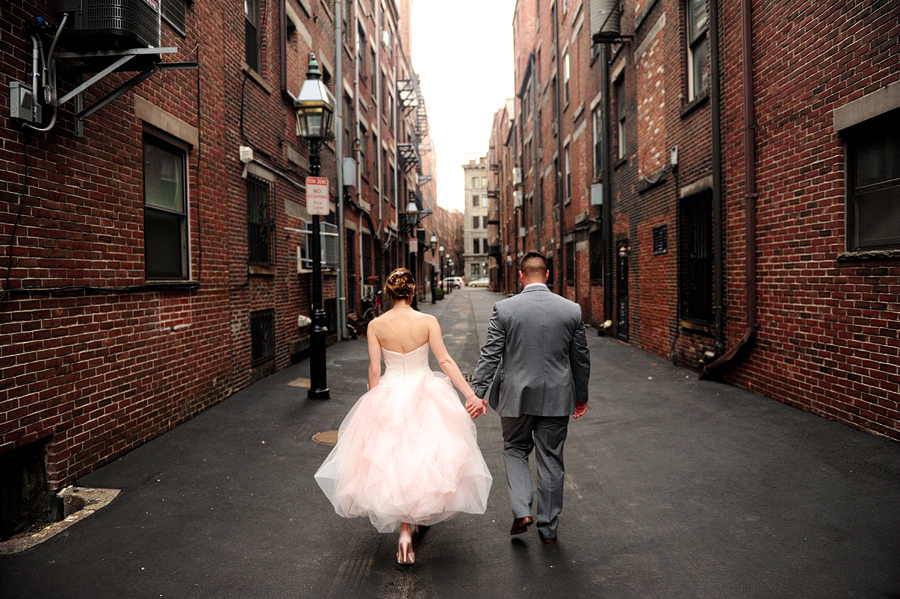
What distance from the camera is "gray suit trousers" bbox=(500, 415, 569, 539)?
3.69 metres

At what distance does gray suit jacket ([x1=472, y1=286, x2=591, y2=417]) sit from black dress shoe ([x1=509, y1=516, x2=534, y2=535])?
2.12 ft

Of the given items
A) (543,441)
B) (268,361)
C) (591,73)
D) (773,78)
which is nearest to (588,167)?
(591,73)

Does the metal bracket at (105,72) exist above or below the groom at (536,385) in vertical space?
above

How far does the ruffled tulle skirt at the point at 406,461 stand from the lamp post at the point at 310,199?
14.9ft

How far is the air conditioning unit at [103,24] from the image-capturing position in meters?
4.36

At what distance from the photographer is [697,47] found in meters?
9.93

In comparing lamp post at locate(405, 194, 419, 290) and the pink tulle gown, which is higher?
lamp post at locate(405, 194, 419, 290)

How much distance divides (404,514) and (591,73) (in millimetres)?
16021

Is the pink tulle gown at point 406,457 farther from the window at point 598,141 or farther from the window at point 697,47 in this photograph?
the window at point 598,141


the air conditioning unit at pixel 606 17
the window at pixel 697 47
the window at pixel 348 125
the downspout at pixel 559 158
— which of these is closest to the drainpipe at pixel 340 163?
the window at pixel 348 125

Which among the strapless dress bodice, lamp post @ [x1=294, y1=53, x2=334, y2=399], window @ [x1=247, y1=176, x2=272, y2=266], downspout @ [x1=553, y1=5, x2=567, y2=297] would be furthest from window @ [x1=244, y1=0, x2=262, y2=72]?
downspout @ [x1=553, y1=5, x2=567, y2=297]

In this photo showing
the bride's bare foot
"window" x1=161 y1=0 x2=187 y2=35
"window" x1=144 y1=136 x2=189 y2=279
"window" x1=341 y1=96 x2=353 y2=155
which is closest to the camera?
the bride's bare foot

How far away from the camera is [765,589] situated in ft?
10.1

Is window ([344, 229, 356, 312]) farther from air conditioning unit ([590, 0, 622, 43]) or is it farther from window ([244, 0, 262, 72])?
air conditioning unit ([590, 0, 622, 43])
